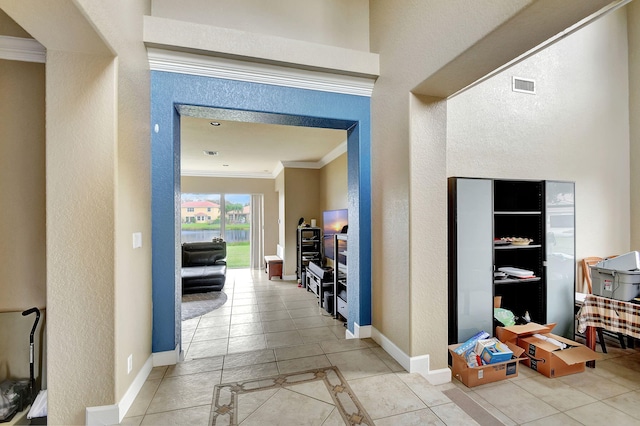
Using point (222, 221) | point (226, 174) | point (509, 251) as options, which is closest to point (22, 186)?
point (509, 251)

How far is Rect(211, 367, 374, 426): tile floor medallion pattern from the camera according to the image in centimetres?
176

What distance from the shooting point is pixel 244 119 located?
2.76m

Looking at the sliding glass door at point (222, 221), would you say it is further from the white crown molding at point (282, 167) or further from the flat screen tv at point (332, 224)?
the flat screen tv at point (332, 224)

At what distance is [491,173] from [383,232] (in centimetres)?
199

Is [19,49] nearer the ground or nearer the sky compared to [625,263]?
nearer the sky

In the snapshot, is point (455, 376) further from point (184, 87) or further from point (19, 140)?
point (19, 140)

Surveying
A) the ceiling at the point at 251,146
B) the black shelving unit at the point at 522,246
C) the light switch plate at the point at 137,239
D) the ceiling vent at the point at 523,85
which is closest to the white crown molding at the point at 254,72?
the ceiling at the point at 251,146

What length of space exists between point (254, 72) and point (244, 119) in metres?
0.45

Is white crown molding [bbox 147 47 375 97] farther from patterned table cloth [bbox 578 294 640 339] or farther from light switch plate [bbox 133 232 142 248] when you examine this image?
patterned table cloth [bbox 578 294 640 339]

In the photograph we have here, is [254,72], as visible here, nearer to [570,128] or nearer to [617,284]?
[617,284]

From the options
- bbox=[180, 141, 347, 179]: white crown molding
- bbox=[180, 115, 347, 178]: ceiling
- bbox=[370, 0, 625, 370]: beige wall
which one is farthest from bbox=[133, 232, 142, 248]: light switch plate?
bbox=[180, 141, 347, 179]: white crown molding

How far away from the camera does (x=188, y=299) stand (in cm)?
516

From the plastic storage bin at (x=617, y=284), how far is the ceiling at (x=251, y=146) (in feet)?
12.1

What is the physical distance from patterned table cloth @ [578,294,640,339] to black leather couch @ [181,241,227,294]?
571 centimetres
